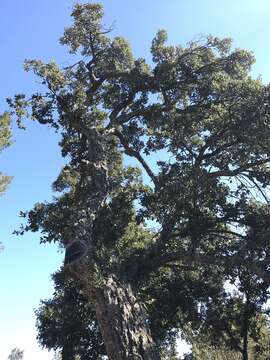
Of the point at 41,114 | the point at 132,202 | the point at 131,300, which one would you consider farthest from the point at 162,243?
the point at 41,114

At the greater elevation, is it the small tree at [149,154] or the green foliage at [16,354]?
the green foliage at [16,354]

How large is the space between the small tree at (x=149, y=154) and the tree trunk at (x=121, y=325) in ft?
0.22

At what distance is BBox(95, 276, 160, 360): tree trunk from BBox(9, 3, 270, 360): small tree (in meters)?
0.07

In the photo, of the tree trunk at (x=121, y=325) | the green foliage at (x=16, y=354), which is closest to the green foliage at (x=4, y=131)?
the tree trunk at (x=121, y=325)

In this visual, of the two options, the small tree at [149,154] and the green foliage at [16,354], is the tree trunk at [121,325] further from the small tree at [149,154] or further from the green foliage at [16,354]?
the green foliage at [16,354]

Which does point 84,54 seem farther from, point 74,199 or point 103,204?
point 103,204

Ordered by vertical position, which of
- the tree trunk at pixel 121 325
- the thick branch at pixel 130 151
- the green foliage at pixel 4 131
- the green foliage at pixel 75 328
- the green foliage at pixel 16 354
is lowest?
the tree trunk at pixel 121 325

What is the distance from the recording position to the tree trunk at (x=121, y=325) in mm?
9145

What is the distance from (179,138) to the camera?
15484 mm

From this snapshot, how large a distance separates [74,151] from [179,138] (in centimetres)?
396

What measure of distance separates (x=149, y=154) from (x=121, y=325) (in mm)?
8255

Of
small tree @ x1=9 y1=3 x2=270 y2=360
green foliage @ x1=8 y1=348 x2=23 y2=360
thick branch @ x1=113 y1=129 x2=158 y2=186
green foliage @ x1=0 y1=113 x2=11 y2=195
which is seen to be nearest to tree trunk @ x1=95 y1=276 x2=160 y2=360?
small tree @ x1=9 y1=3 x2=270 y2=360

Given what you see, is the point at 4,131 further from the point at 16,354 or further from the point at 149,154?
the point at 16,354

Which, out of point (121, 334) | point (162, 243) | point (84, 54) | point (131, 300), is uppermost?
point (84, 54)
